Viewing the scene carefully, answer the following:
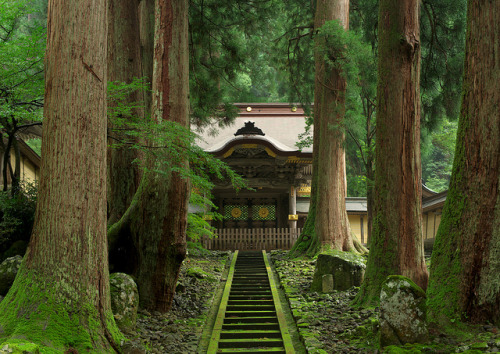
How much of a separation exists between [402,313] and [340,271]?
391 cm

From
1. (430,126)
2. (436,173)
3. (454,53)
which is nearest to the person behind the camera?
(454,53)

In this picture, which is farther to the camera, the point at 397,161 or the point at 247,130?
the point at 247,130

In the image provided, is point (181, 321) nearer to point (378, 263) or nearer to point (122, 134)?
point (378, 263)

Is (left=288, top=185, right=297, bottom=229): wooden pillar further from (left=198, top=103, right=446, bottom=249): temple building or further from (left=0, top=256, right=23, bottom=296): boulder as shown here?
(left=0, top=256, right=23, bottom=296): boulder

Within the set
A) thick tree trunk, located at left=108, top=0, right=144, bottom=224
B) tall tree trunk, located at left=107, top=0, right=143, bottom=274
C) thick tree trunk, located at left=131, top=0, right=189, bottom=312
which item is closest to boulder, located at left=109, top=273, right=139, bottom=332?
thick tree trunk, located at left=131, top=0, right=189, bottom=312

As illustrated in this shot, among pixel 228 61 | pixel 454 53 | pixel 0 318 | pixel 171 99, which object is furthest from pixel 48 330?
pixel 454 53

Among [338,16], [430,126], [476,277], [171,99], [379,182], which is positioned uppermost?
[338,16]

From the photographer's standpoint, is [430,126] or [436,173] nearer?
[430,126]

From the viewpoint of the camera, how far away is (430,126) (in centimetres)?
1246

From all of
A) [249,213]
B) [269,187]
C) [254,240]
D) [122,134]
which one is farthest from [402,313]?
[249,213]

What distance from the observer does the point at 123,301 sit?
18.5ft

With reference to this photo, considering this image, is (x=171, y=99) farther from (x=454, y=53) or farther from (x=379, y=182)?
(x=454, y=53)

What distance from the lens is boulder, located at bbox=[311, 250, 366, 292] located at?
8.45 meters

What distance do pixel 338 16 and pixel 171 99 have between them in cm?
753
